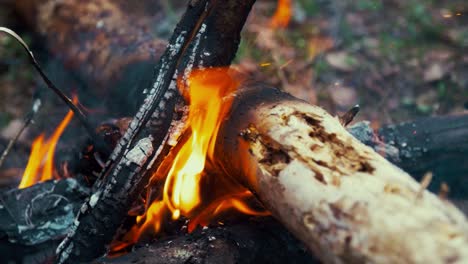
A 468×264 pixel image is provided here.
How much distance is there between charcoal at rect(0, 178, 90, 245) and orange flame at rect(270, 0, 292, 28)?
2.69m

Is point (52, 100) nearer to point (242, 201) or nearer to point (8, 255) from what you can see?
point (8, 255)

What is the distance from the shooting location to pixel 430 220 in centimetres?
118

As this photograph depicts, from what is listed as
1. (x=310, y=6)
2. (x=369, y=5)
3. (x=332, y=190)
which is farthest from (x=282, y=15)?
(x=332, y=190)

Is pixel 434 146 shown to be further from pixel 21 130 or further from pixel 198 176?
pixel 21 130

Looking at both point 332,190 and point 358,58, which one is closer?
point 332,190

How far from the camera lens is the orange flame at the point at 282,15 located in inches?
175

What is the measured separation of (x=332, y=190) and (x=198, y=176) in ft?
2.44

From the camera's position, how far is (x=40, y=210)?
2.16 metres

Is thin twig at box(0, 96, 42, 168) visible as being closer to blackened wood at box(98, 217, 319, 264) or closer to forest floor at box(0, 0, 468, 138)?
blackened wood at box(98, 217, 319, 264)

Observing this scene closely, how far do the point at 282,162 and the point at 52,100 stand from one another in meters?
2.70

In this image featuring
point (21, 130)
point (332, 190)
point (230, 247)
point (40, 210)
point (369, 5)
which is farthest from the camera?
point (369, 5)

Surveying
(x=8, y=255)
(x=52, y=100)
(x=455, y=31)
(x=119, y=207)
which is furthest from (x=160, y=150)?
(x=455, y=31)

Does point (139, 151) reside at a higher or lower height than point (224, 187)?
higher

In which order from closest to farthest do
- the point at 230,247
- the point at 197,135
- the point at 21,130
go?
1. the point at 230,247
2. the point at 197,135
3. the point at 21,130
